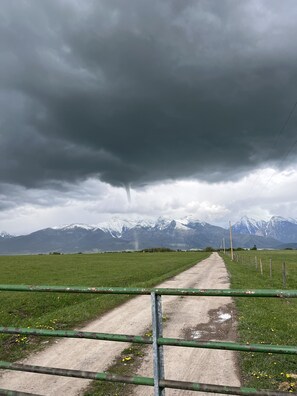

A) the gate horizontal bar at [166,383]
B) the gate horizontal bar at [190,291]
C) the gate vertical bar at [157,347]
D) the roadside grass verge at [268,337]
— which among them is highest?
the gate horizontal bar at [190,291]

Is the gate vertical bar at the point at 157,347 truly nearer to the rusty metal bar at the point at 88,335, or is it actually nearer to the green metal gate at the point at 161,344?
the green metal gate at the point at 161,344

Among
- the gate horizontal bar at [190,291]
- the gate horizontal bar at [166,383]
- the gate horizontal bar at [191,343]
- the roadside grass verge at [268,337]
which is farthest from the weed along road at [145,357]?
the gate horizontal bar at [190,291]

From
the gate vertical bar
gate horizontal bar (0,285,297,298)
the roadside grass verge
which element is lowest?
the roadside grass verge

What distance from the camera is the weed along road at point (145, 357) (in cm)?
712

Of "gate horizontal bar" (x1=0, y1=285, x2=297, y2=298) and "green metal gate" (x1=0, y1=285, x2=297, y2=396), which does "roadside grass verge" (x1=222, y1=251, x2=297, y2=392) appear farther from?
"gate horizontal bar" (x1=0, y1=285, x2=297, y2=298)

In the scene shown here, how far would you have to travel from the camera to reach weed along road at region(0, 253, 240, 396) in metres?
7.12

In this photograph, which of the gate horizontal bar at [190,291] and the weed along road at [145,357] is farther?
the weed along road at [145,357]

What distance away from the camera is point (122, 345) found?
1000cm

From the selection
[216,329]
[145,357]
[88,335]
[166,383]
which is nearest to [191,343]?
[166,383]

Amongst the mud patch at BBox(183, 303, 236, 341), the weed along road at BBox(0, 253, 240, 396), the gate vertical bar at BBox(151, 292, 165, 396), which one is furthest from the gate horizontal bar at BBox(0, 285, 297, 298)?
the mud patch at BBox(183, 303, 236, 341)

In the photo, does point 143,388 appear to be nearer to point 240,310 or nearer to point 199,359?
point 199,359

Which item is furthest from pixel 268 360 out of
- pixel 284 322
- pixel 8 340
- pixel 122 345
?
pixel 8 340

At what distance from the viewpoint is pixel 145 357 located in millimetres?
8758

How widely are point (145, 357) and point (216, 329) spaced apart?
3.81 meters
